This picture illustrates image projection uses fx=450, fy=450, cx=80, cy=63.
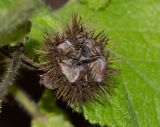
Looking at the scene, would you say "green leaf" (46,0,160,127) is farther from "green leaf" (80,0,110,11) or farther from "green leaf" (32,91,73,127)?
"green leaf" (32,91,73,127)

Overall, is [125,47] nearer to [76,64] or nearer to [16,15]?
[76,64]

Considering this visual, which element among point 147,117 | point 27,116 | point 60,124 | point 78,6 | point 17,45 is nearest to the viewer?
point 17,45

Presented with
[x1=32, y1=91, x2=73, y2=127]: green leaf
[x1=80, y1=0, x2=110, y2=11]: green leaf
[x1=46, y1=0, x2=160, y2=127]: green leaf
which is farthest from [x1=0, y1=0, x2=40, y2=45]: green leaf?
[x1=32, y1=91, x2=73, y2=127]: green leaf

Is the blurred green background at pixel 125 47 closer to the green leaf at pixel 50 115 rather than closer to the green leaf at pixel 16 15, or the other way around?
the green leaf at pixel 16 15

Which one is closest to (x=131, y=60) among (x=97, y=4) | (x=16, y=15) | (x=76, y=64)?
(x=97, y=4)

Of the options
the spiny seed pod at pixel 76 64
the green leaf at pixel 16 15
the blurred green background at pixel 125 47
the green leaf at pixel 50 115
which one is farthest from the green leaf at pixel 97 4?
the green leaf at pixel 16 15

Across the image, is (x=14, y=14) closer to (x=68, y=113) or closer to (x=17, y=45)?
(x=17, y=45)

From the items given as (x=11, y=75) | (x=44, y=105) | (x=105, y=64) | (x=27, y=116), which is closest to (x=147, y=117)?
(x=105, y=64)
